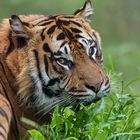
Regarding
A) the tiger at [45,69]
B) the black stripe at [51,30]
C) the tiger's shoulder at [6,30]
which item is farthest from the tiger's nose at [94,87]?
the tiger's shoulder at [6,30]

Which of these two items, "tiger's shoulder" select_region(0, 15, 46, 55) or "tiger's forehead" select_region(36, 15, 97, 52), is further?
"tiger's shoulder" select_region(0, 15, 46, 55)

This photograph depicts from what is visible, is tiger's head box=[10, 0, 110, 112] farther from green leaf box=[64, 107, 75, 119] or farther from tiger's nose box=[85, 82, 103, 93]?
green leaf box=[64, 107, 75, 119]

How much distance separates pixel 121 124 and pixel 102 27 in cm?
902

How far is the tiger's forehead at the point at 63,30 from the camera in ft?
23.1

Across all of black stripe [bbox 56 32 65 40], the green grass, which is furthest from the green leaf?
black stripe [bbox 56 32 65 40]

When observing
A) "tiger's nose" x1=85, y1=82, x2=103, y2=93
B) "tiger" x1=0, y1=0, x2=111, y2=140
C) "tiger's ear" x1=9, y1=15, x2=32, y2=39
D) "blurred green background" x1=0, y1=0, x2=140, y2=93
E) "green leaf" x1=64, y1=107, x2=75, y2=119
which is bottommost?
"green leaf" x1=64, y1=107, x2=75, y2=119

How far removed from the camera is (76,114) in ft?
22.5

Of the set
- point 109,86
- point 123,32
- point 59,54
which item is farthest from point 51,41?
point 123,32

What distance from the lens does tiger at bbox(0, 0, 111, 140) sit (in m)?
6.93

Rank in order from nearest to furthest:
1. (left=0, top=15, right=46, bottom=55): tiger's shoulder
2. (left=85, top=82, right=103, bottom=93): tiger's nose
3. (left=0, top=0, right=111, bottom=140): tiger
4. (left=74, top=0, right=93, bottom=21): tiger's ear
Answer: (left=85, top=82, right=103, bottom=93): tiger's nose
(left=0, top=0, right=111, bottom=140): tiger
(left=0, top=15, right=46, bottom=55): tiger's shoulder
(left=74, top=0, right=93, bottom=21): tiger's ear

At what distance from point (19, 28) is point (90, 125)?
0.95m

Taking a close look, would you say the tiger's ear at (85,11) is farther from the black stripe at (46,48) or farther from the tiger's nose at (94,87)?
the tiger's nose at (94,87)

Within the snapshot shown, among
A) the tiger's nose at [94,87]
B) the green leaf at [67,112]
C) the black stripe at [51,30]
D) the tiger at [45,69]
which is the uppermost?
the black stripe at [51,30]

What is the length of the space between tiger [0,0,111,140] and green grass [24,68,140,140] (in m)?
0.12
